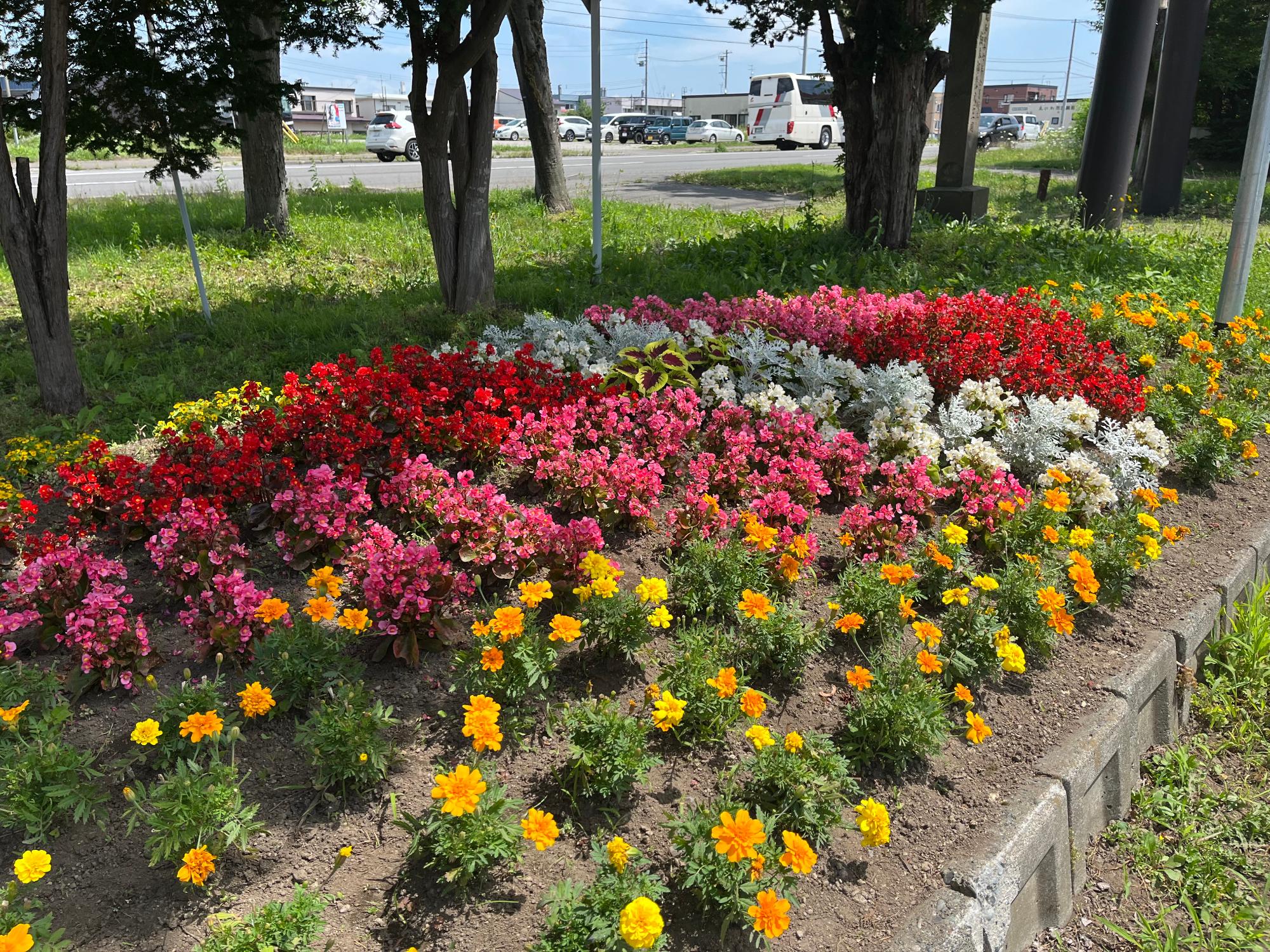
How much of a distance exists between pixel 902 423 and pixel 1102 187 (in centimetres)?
915

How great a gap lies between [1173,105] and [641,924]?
50.6 feet

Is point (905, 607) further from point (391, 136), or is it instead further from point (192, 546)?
point (391, 136)

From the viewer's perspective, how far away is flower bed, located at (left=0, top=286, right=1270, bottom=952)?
91.3 inches

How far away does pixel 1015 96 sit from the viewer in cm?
9744

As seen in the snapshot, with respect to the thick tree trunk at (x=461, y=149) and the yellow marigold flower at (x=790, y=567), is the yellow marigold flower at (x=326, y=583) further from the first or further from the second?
the thick tree trunk at (x=461, y=149)

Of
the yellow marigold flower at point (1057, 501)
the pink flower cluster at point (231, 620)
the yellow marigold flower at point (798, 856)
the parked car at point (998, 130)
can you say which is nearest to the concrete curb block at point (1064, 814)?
the yellow marigold flower at point (798, 856)

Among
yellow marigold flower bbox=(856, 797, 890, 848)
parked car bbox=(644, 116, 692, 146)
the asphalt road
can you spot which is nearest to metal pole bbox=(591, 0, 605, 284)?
yellow marigold flower bbox=(856, 797, 890, 848)

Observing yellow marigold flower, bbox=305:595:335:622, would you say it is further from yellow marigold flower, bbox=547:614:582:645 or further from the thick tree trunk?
the thick tree trunk

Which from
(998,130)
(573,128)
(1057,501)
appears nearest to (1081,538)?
(1057,501)

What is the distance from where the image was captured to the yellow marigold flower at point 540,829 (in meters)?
2.11

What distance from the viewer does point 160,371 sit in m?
→ 5.76

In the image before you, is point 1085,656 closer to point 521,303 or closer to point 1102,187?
point 521,303

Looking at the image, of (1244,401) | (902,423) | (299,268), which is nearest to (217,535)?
(902,423)

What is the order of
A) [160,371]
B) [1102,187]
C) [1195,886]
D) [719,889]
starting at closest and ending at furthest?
[719,889]
[1195,886]
[160,371]
[1102,187]
